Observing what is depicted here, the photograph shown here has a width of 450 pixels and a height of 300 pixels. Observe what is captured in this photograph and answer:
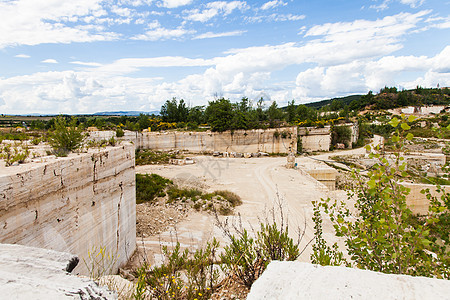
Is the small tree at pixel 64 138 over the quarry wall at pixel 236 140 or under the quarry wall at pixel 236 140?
over

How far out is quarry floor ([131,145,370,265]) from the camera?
33.4 ft

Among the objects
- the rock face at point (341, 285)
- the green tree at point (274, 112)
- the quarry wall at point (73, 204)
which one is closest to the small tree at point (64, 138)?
the quarry wall at point (73, 204)

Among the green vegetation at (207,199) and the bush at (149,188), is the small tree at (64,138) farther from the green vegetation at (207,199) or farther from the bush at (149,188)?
the bush at (149,188)

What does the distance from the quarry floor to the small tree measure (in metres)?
3.14

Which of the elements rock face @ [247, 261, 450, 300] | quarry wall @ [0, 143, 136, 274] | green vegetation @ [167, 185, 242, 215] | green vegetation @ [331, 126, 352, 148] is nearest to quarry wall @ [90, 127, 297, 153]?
green vegetation @ [331, 126, 352, 148]

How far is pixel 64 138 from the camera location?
5.89 meters

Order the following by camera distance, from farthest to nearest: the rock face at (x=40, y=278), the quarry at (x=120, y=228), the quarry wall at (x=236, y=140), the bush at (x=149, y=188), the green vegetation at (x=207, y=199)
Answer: the quarry wall at (x=236, y=140), the bush at (x=149, y=188), the green vegetation at (x=207, y=199), the quarry at (x=120, y=228), the rock face at (x=40, y=278)

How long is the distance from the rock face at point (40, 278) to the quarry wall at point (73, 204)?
189 cm

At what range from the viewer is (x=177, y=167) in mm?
25641

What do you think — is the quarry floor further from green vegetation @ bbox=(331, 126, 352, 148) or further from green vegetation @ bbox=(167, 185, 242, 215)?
green vegetation @ bbox=(331, 126, 352, 148)

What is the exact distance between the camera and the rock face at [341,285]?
163cm

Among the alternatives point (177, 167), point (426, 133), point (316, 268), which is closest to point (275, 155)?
point (177, 167)

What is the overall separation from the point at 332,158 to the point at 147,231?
27.5 meters

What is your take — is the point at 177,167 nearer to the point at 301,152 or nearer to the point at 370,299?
the point at 301,152
